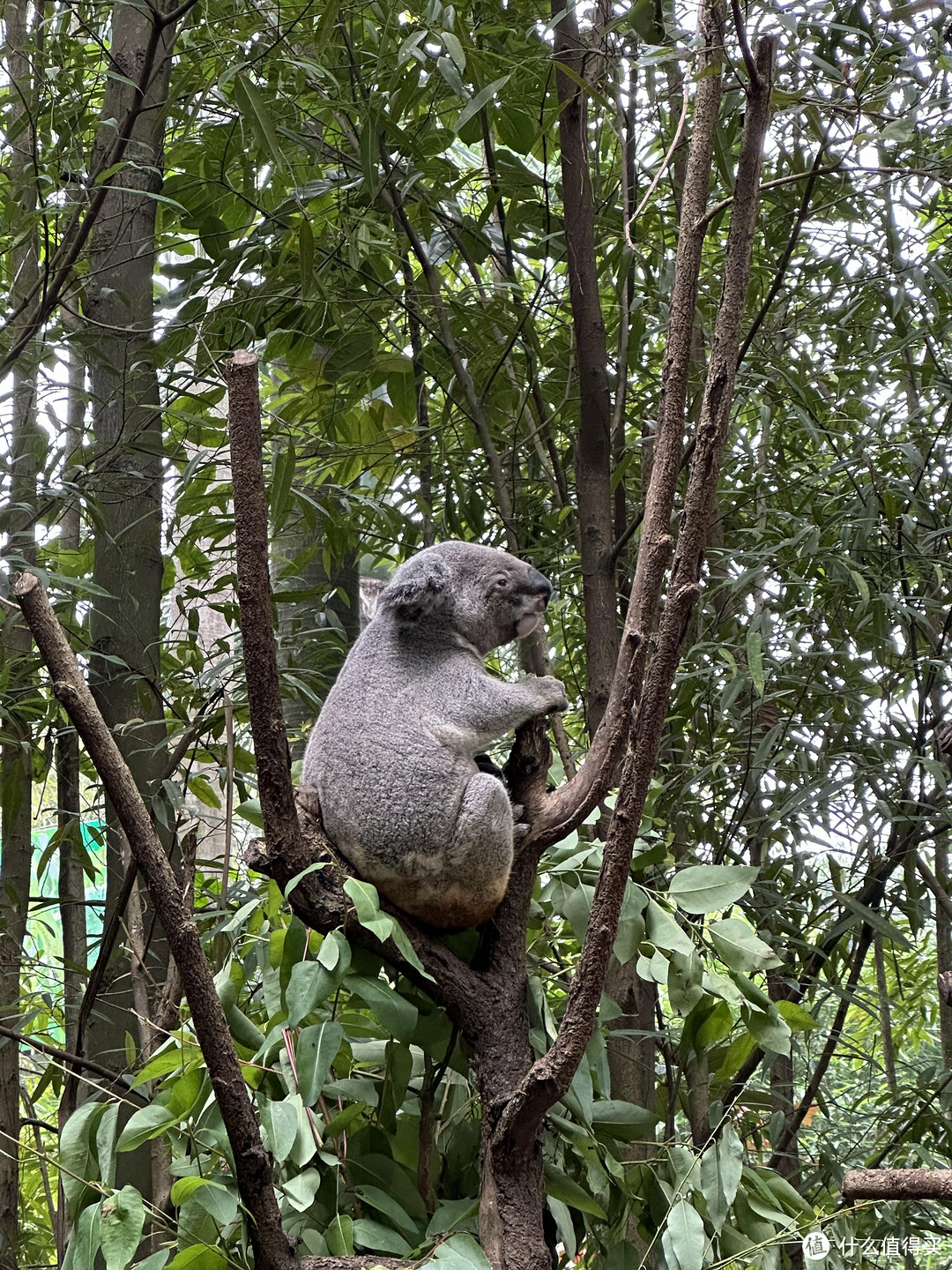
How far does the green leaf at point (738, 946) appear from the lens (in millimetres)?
1560

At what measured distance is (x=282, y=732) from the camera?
1.33 m

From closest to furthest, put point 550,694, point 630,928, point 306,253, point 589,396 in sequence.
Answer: point 630,928
point 550,694
point 306,253
point 589,396

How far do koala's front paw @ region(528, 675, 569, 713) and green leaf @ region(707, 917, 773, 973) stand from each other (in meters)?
0.42

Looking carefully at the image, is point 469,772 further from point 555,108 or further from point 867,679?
point 555,108

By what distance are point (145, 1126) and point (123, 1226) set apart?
0.12 meters

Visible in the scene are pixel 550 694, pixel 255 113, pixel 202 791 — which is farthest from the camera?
pixel 202 791

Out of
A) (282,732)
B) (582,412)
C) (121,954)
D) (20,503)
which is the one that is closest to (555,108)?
(582,412)

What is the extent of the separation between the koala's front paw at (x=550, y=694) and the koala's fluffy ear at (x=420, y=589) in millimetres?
252

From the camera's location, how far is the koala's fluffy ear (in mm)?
2021

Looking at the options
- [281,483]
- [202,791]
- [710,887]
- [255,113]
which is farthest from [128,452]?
[710,887]

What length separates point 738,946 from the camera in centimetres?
157

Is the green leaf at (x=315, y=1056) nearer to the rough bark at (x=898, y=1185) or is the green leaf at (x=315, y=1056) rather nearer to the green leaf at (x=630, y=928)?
the green leaf at (x=630, y=928)

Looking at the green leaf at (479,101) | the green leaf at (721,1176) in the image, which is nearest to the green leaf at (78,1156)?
the green leaf at (721,1176)

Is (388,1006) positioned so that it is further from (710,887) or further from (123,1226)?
(710,887)
